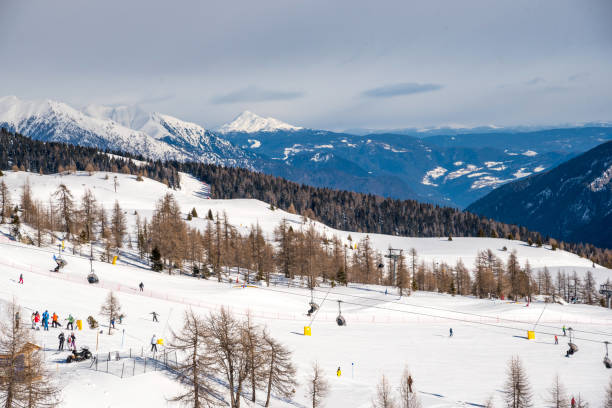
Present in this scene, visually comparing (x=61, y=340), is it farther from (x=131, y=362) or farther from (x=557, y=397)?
(x=557, y=397)

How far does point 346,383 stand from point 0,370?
3134 cm

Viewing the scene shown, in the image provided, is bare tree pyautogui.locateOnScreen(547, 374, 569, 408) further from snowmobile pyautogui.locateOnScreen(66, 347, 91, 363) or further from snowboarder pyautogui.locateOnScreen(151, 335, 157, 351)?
snowmobile pyautogui.locateOnScreen(66, 347, 91, 363)

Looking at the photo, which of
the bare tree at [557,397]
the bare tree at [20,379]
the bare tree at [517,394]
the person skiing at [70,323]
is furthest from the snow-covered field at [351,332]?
the bare tree at [20,379]

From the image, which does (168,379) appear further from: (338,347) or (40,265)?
(40,265)

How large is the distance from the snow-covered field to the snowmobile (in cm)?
101

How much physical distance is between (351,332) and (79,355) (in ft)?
128

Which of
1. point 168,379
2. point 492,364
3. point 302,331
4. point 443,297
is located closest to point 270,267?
point 443,297

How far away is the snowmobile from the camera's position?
40.7m

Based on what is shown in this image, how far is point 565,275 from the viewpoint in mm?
161875

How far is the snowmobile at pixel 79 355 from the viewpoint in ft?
134

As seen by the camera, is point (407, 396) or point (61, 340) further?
point (61, 340)

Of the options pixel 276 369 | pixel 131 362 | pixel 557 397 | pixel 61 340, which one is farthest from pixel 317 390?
pixel 61 340

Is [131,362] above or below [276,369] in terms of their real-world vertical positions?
above

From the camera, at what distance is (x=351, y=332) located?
7044 centimetres
